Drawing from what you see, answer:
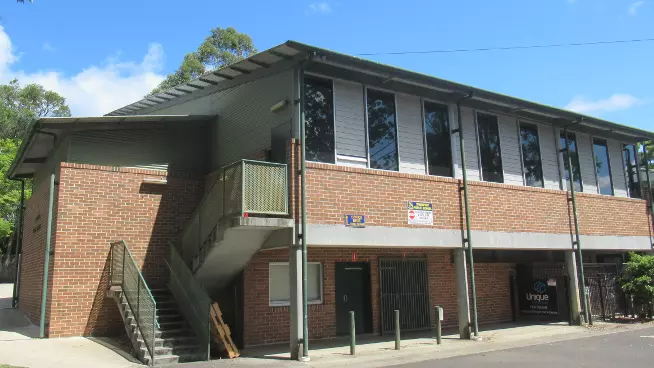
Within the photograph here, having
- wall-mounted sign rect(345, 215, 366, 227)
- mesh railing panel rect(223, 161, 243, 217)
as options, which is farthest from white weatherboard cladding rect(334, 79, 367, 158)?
mesh railing panel rect(223, 161, 243, 217)

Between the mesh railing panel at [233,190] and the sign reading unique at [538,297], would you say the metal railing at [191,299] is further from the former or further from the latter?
the sign reading unique at [538,297]

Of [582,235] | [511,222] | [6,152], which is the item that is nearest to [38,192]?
[511,222]

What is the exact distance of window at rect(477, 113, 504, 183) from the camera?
1438 centimetres

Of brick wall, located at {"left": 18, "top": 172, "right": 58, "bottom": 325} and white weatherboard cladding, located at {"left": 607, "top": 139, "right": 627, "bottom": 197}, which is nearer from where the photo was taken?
brick wall, located at {"left": 18, "top": 172, "right": 58, "bottom": 325}

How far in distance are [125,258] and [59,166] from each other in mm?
2724

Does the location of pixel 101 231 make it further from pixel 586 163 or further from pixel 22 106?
pixel 22 106

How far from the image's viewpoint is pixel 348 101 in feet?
39.4

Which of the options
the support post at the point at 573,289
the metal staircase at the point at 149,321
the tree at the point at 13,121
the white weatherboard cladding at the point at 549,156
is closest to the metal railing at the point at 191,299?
the metal staircase at the point at 149,321

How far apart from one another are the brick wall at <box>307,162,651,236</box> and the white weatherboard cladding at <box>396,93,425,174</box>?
0.38 m

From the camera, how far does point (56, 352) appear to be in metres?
10.3

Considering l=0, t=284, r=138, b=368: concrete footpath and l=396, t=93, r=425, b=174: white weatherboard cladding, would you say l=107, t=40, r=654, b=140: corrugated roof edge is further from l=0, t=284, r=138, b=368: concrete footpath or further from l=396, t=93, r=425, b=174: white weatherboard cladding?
l=0, t=284, r=138, b=368: concrete footpath

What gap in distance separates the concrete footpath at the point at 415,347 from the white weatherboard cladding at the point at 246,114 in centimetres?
460

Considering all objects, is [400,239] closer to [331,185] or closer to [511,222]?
[331,185]

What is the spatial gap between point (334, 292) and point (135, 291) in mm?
5035
